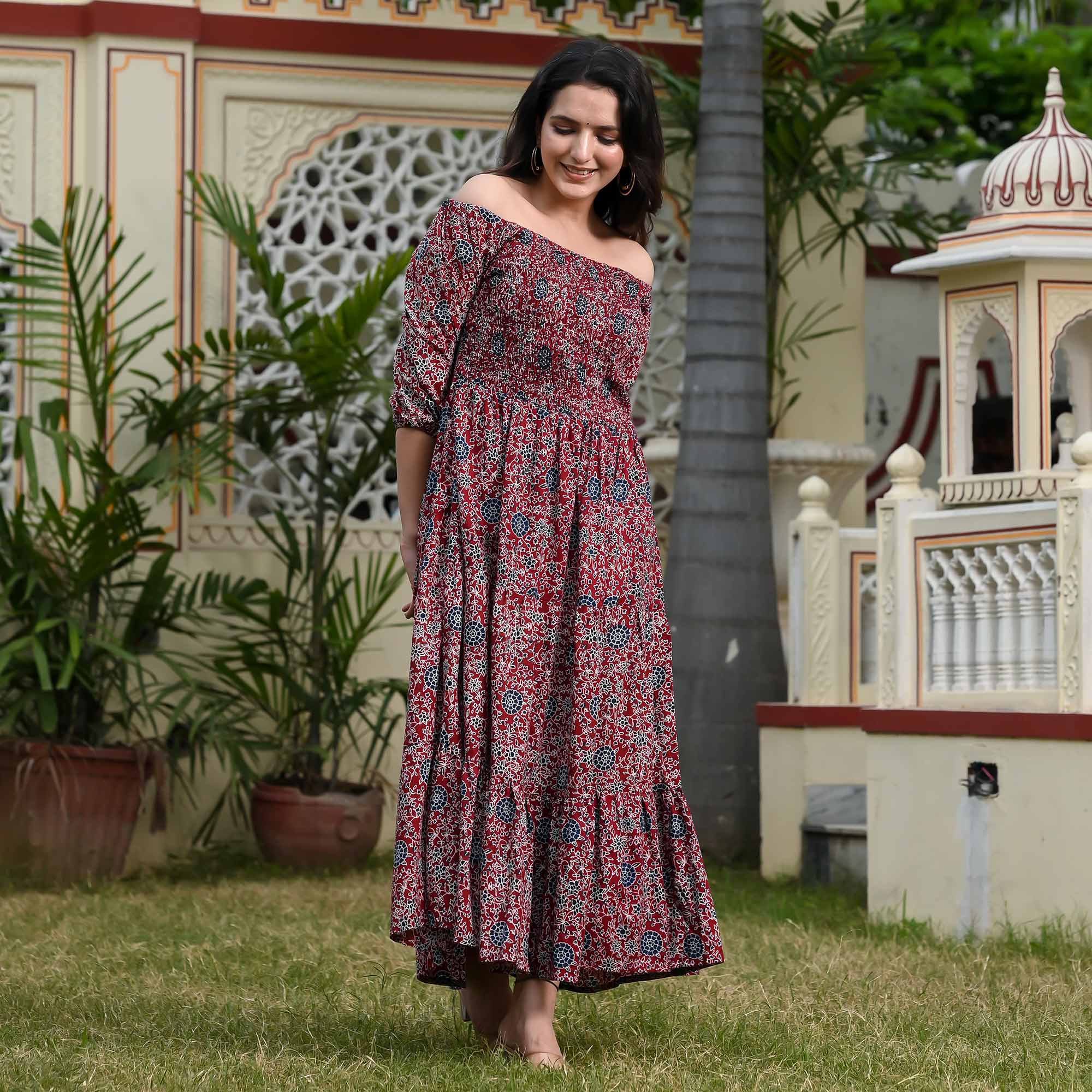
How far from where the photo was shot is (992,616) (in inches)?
218

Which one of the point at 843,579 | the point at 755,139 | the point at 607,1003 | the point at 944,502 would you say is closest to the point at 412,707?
the point at 607,1003

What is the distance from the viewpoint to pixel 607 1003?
4105mm

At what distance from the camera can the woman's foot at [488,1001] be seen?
349cm

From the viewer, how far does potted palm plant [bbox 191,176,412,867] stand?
274 inches

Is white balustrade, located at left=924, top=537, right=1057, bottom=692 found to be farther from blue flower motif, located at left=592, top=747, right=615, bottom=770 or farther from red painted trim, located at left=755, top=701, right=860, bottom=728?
blue flower motif, located at left=592, top=747, right=615, bottom=770

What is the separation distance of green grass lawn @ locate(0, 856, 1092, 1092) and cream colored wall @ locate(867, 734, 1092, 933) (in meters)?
0.13

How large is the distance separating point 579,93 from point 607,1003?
1.86 metres

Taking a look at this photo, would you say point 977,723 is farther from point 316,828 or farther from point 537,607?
point 316,828

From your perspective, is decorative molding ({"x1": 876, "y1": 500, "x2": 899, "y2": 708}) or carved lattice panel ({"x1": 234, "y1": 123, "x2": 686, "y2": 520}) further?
carved lattice panel ({"x1": 234, "y1": 123, "x2": 686, "y2": 520})

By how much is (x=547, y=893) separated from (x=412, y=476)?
2.52 feet

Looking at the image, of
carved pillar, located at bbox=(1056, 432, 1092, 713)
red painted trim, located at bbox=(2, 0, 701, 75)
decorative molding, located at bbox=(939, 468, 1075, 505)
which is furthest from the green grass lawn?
red painted trim, located at bbox=(2, 0, 701, 75)

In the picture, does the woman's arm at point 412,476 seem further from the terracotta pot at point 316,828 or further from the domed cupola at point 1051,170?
the terracotta pot at point 316,828

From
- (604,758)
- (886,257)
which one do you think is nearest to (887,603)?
(604,758)

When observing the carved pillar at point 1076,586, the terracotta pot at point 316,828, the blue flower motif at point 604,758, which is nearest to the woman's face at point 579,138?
the blue flower motif at point 604,758
